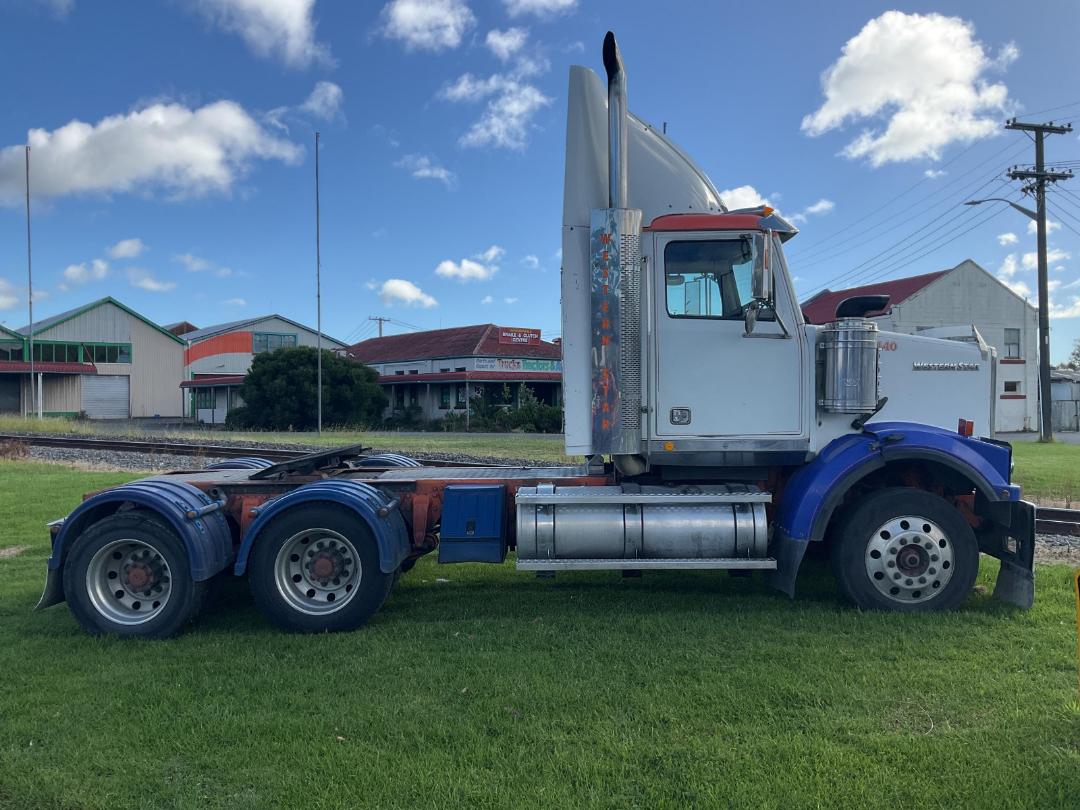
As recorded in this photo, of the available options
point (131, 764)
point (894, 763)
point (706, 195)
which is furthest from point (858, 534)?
point (131, 764)

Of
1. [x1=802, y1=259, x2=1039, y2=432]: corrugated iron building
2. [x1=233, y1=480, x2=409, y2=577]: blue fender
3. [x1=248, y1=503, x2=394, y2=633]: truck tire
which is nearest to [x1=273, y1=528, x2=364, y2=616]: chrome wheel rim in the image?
[x1=248, y1=503, x2=394, y2=633]: truck tire

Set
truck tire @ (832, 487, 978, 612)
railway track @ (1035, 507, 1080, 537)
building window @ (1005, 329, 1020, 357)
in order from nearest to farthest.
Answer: truck tire @ (832, 487, 978, 612), railway track @ (1035, 507, 1080, 537), building window @ (1005, 329, 1020, 357)

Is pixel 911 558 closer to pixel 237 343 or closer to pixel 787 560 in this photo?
pixel 787 560

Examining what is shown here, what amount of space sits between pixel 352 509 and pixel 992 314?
1772 inches

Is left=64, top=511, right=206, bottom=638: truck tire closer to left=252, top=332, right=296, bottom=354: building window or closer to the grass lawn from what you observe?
the grass lawn

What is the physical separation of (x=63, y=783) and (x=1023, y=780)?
427 cm

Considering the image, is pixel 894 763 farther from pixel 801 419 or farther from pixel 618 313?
pixel 618 313

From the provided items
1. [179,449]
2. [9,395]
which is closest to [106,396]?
[9,395]

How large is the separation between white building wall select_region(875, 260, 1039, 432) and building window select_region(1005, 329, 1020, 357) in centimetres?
25

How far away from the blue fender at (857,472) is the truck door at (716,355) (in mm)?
432

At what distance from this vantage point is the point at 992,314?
41875 millimetres

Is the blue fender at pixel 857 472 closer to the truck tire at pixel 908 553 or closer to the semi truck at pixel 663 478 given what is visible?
the semi truck at pixel 663 478

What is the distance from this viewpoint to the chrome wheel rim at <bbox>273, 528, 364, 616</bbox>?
5621 millimetres

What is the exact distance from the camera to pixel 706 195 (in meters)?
6.31
